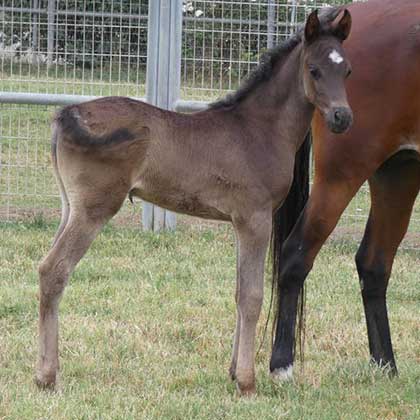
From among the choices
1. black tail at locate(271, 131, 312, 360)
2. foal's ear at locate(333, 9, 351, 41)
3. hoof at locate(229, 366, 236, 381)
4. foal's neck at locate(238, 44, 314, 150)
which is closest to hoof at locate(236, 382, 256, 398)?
hoof at locate(229, 366, 236, 381)

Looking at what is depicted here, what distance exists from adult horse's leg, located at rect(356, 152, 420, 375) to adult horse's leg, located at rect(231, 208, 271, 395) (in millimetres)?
964

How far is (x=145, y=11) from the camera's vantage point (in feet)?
31.4

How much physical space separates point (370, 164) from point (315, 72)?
730mm

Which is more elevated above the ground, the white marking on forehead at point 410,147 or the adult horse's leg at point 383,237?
the white marking on forehead at point 410,147

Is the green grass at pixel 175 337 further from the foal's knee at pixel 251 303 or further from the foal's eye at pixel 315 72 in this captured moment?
the foal's eye at pixel 315 72

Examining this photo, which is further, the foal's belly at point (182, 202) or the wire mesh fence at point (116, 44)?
the wire mesh fence at point (116, 44)

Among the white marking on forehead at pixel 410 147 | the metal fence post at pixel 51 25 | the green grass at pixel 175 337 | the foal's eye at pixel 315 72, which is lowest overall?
the green grass at pixel 175 337

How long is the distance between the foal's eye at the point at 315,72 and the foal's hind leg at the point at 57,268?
1.03m

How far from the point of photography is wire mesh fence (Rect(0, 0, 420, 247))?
9336 mm

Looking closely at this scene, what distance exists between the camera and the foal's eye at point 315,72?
478cm

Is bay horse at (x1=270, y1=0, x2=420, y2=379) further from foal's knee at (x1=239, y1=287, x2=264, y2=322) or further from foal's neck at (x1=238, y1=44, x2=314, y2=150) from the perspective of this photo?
foal's knee at (x1=239, y1=287, x2=264, y2=322)

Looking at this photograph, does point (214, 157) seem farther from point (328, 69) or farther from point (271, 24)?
point (271, 24)

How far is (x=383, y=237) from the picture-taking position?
5715 millimetres

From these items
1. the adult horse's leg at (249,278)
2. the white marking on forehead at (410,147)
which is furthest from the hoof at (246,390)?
the white marking on forehead at (410,147)
